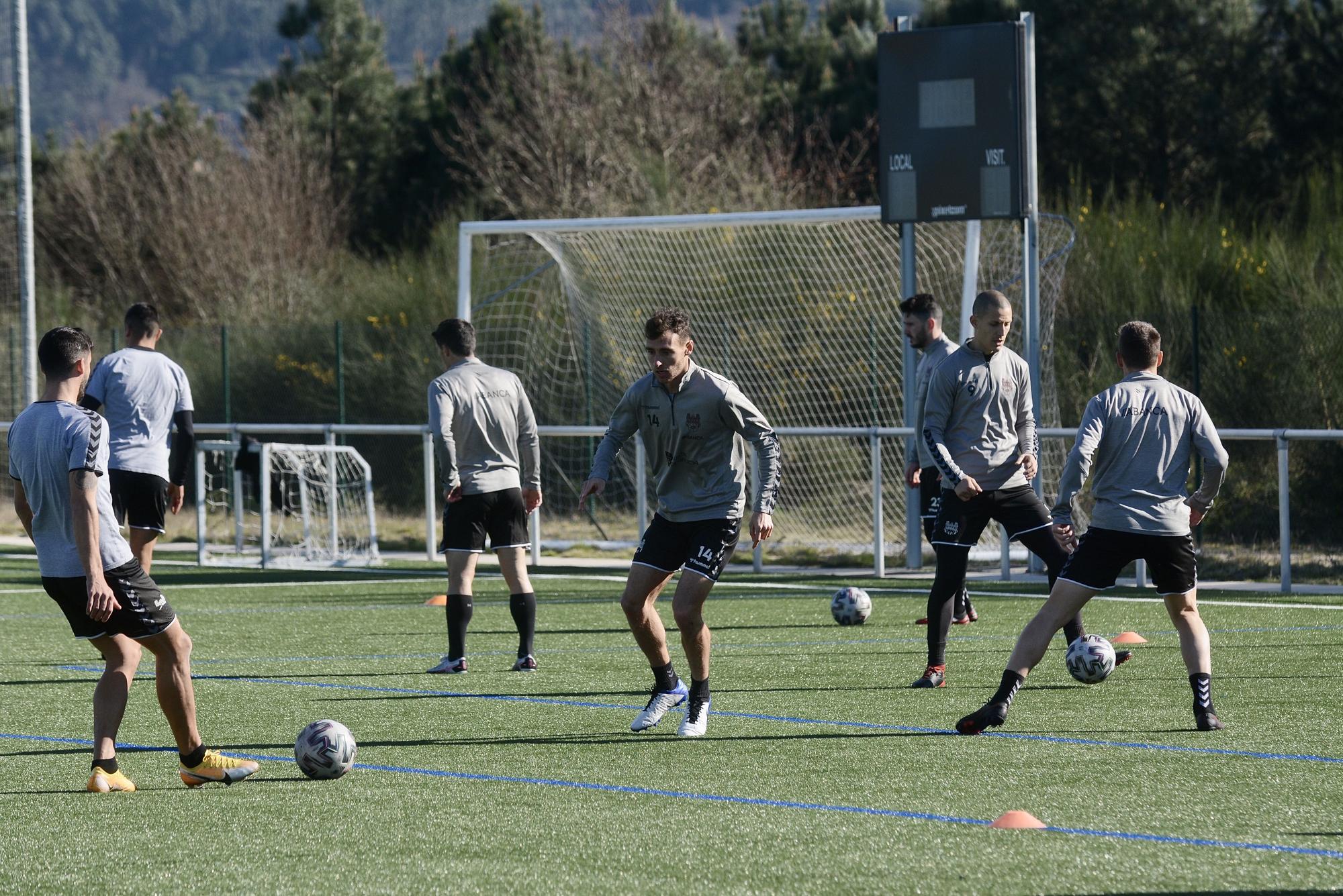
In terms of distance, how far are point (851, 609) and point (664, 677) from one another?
4.06 meters

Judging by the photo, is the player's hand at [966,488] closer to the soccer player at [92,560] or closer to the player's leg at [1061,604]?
the player's leg at [1061,604]

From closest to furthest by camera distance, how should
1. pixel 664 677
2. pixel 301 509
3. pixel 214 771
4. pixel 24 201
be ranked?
pixel 214 771, pixel 664 677, pixel 301 509, pixel 24 201

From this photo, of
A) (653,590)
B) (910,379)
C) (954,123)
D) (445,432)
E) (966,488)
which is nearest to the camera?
(653,590)

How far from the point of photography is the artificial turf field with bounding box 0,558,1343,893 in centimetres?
576

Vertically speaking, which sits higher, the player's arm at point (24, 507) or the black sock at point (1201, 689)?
the player's arm at point (24, 507)

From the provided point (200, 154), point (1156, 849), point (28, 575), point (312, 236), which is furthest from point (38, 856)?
point (200, 154)

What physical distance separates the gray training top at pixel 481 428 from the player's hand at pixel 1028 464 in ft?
8.75

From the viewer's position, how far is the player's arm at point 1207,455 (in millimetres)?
8102

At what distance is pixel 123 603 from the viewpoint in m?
6.93

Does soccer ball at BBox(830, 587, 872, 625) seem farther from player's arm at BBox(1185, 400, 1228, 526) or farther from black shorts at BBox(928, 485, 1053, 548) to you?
player's arm at BBox(1185, 400, 1228, 526)

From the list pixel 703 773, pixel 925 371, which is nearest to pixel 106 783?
pixel 703 773

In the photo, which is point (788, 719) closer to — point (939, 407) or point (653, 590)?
point (653, 590)

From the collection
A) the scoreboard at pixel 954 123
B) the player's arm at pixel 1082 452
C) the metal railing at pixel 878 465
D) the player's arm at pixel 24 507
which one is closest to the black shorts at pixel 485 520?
the player's arm at pixel 1082 452

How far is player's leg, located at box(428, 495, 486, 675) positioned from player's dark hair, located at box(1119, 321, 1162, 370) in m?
3.92
